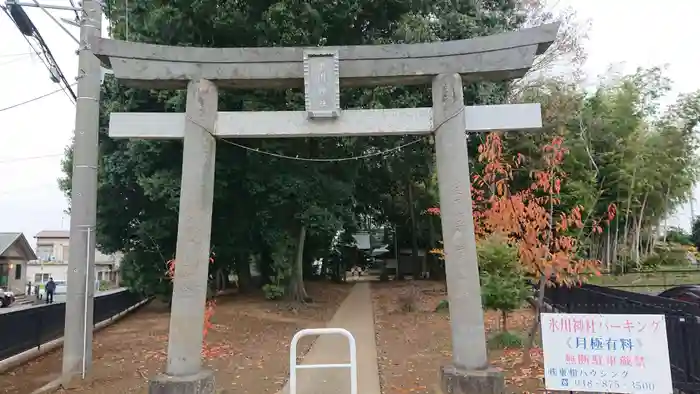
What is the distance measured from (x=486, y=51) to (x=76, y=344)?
720 cm

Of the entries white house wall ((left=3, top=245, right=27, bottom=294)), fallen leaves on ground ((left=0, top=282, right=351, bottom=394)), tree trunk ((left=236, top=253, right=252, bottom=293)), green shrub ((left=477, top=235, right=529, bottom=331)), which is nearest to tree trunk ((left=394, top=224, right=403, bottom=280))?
tree trunk ((left=236, top=253, right=252, bottom=293))

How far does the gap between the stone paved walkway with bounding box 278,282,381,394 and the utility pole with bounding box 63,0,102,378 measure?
3.23 metres

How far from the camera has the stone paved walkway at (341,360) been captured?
21.8 feet

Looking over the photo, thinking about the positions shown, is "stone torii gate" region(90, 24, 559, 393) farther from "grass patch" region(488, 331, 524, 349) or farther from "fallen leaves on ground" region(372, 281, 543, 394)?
"grass patch" region(488, 331, 524, 349)

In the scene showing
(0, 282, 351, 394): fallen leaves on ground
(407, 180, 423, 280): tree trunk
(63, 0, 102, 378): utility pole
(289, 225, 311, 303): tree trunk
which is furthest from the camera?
(407, 180, 423, 280): tree trunk

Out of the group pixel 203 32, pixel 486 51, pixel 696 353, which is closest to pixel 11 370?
pixel 203 32

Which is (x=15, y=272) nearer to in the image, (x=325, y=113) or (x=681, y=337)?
(x=325, y=113)

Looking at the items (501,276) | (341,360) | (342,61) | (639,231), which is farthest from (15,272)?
(639,231)

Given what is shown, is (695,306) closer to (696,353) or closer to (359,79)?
(696,353)

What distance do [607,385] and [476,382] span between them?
5.73 feet

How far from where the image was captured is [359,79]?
7098mm

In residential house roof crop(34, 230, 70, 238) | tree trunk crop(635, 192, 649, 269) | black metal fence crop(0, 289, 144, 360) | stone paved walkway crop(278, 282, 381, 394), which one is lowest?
stone paved walkway crop(278, 282, 381, 394)

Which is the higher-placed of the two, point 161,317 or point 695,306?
point 695,306

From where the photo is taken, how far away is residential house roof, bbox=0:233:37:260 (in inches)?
1387
